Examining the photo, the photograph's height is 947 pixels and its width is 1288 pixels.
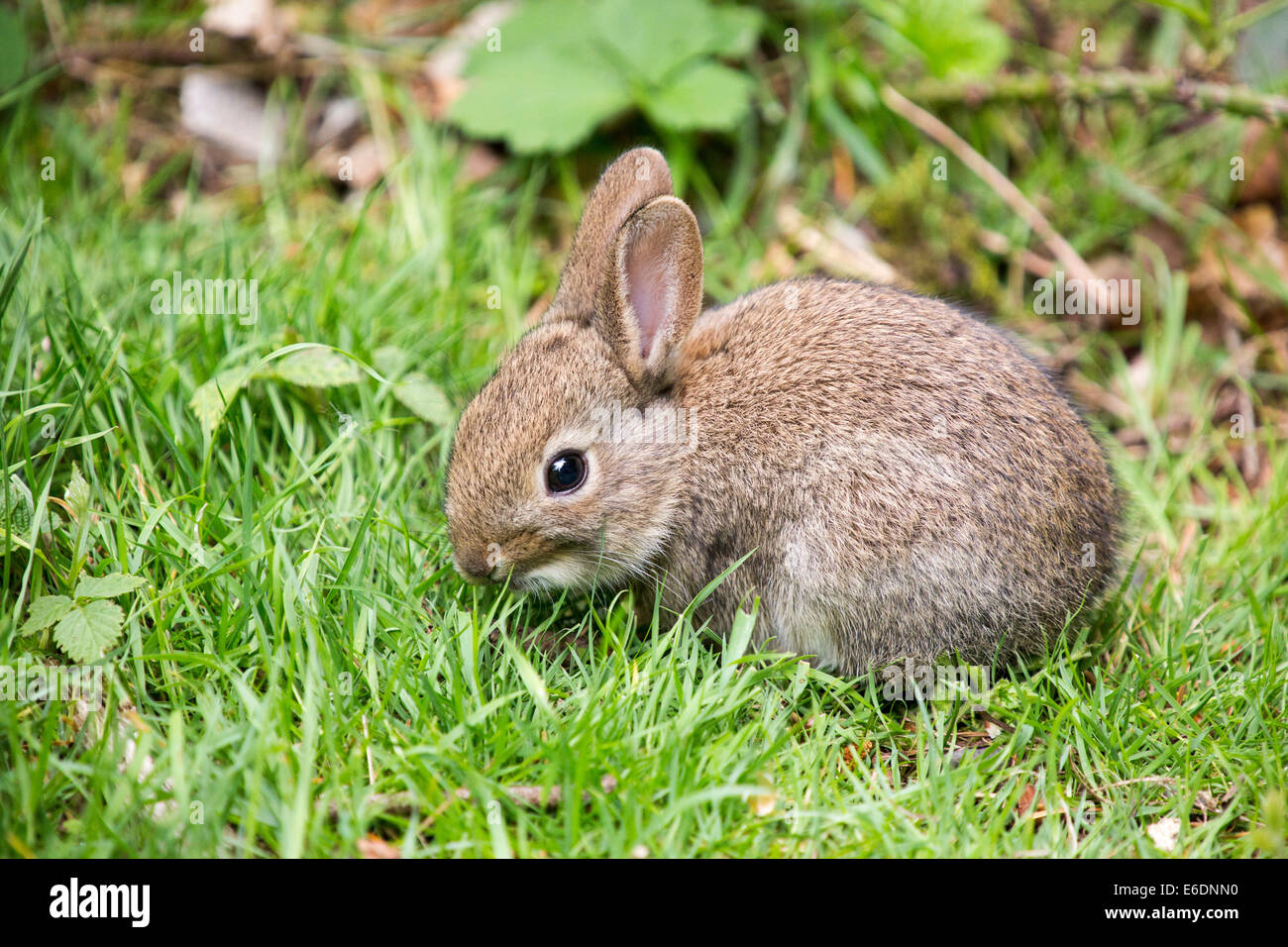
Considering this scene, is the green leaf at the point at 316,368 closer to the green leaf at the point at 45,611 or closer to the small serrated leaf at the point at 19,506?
the small serrated leaf at the point at 19,506

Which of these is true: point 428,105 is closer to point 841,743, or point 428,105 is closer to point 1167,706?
point 841,743

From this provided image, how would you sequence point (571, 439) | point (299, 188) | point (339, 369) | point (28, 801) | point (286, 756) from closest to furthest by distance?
point (28, 801), point (286, 756), point (571, 439), point (339, 369), point (299, 188)

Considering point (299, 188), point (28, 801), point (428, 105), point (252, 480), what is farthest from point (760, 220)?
point (28, 801)

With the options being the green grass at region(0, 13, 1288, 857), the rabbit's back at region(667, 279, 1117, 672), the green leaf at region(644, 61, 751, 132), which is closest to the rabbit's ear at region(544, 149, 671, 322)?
the rabbit's back at region(667, 279, 1117, 672)

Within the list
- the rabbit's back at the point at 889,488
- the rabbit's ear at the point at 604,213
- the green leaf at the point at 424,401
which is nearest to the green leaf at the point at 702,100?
the rabbit's ear at the point at 604,213

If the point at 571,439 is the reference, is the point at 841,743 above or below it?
below

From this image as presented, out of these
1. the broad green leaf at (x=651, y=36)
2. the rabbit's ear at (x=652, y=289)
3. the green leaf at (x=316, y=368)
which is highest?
the broad green leaf at (x=651, y=36)
